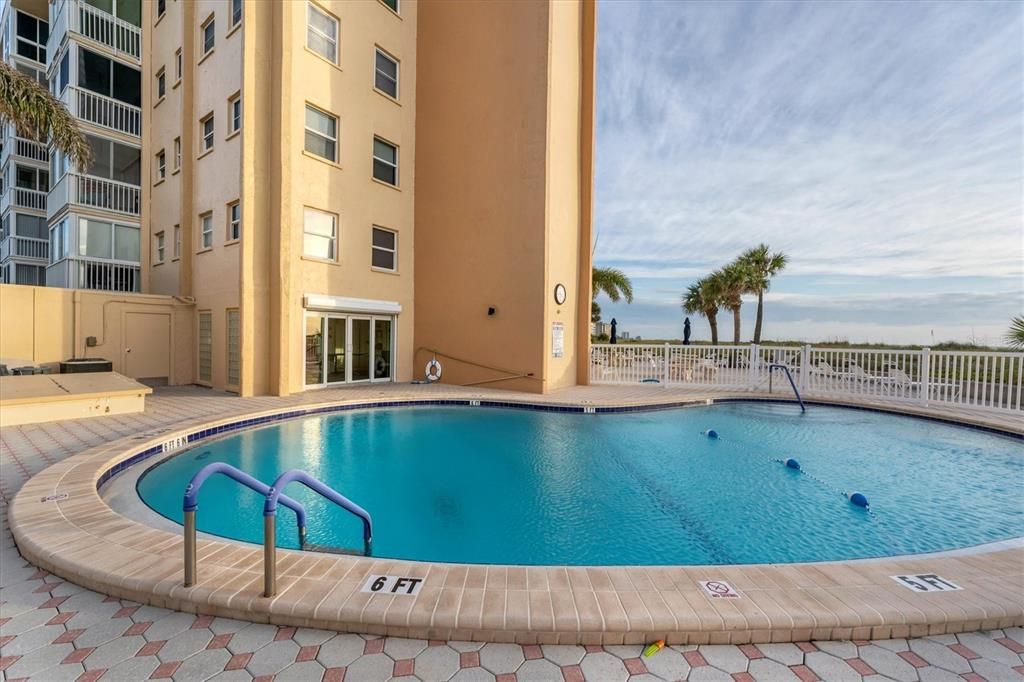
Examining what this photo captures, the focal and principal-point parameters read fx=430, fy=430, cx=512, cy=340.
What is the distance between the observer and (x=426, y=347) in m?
14.3

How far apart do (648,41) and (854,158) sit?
8.78 metres

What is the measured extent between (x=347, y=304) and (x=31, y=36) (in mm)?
20147

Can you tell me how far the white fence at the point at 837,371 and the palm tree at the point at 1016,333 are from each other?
2.42 meters

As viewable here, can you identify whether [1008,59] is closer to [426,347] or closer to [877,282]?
[877,282]

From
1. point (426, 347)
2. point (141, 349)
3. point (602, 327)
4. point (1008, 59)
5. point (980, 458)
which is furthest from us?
point (602, 327)

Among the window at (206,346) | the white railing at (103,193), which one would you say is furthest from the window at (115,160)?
the window at (206,346)

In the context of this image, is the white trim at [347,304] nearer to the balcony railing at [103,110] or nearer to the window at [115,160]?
the window at [115,160]

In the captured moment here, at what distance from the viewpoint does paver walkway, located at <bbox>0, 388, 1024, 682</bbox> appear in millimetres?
2113

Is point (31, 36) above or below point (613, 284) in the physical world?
above

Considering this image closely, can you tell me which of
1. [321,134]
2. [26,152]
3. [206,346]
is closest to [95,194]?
[206,346]

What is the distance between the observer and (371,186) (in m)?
13.2

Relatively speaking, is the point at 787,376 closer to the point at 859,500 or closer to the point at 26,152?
the point at 859,500

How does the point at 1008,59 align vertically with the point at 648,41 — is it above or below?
below

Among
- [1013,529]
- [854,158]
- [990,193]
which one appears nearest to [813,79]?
[854,158]
